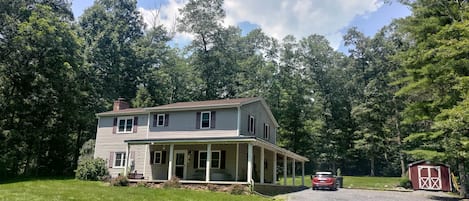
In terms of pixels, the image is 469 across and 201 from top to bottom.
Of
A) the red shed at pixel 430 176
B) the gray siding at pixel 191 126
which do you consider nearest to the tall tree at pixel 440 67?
the red shed at pixel 430 176

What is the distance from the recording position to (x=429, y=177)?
27531 mm

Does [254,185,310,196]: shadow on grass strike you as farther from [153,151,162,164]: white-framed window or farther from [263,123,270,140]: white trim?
[153,151,162,164]: white-framed window

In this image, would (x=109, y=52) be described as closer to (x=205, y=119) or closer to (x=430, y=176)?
(x=205, y=119)

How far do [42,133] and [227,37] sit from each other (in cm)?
2339

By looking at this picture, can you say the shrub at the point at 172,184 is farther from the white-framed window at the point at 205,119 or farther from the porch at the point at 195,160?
the white-framed window at the point at 205,119

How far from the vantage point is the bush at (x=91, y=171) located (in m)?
23.9

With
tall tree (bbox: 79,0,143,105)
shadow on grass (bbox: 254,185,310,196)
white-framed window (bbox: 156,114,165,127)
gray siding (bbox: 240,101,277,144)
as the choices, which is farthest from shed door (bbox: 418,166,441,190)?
tall tree (bbox: 79,0,143,105)

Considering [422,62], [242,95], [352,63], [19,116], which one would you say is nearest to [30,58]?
[19,116]

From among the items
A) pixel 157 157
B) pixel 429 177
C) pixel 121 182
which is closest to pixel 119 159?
pixel 157 157

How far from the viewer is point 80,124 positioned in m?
31.2

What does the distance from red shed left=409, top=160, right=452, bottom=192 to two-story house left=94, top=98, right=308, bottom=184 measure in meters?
11.5

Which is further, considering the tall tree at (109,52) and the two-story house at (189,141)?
the tall tree at (109,52)

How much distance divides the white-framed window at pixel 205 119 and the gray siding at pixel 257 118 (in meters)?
2.08

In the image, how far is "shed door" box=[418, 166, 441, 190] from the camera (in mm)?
27031
